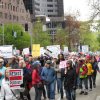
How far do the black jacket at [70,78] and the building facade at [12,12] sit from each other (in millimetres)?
82269

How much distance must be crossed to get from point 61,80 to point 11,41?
7117 centimetres

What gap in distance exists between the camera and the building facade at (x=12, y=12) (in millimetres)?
102750

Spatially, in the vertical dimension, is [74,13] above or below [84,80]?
above

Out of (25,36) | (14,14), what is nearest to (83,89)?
(25,36)

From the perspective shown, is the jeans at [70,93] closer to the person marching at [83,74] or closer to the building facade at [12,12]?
the person marching at [83,74]

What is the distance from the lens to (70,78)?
15.8 metres

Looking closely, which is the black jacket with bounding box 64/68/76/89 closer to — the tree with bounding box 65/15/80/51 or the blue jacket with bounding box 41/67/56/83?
the blue jacket with bounding box 41/67/56/83

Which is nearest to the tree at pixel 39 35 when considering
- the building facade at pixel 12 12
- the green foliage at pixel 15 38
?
the green foliage at pixel 15 38

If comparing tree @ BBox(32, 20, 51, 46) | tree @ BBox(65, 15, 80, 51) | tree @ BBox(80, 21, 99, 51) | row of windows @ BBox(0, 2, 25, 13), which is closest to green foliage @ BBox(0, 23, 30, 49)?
tree @ BBox(32, 20, 51, 46)

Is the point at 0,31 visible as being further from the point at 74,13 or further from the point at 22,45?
the point at 74,13

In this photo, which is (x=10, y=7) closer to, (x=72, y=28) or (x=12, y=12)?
(x=12, y=12)

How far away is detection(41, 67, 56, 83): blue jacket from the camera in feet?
53.2

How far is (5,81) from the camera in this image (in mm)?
11523

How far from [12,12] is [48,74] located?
95613 mm
